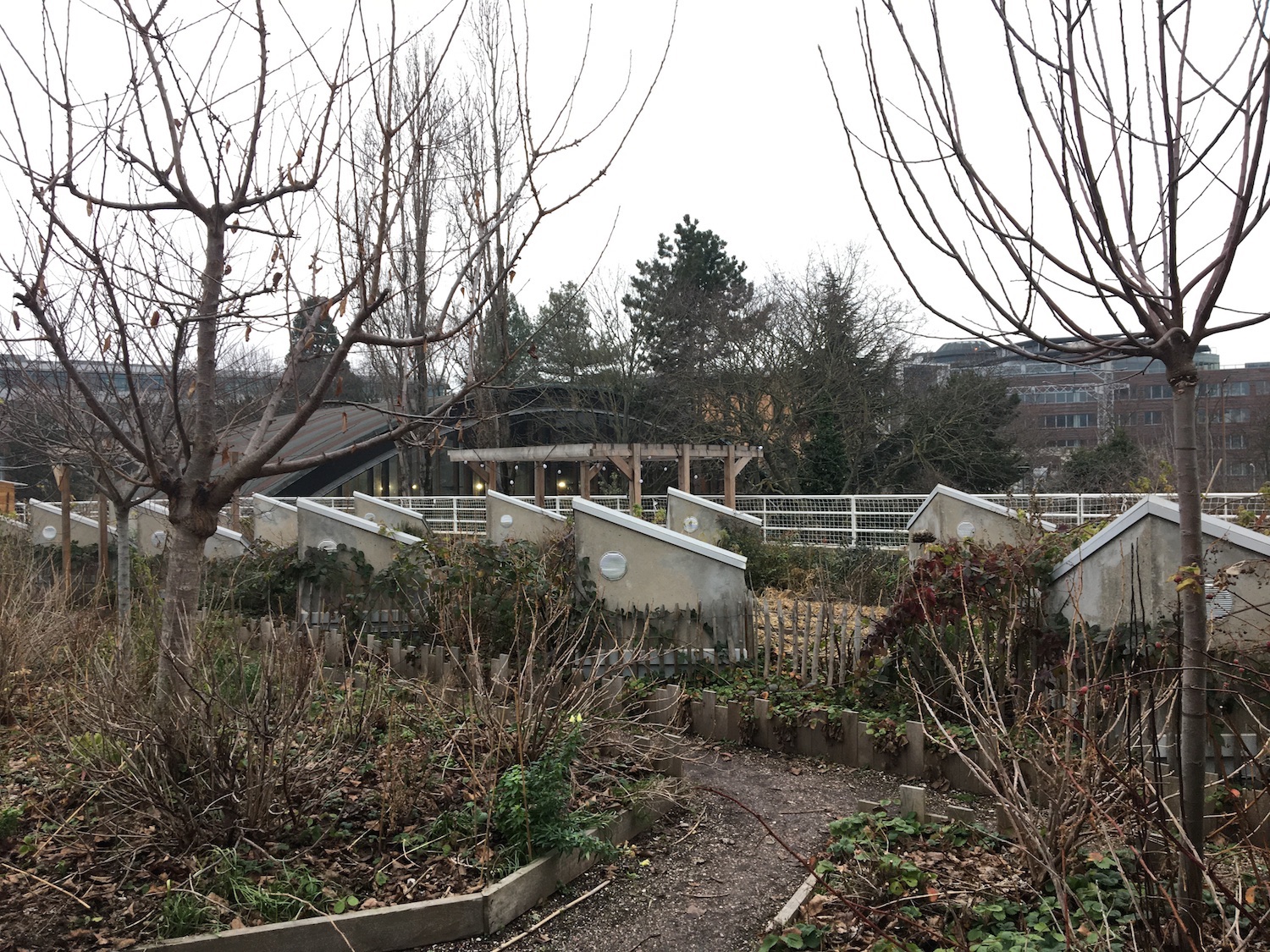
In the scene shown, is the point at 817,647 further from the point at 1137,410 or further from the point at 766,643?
the point at 1137,410

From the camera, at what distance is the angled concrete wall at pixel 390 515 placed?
37.7 ft

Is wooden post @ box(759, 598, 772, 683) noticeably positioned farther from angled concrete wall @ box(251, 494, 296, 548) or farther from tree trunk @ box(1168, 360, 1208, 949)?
angled concrete wall @ box(251, 494, 296, 548)

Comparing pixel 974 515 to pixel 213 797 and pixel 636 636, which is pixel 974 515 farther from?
pixel 213 797

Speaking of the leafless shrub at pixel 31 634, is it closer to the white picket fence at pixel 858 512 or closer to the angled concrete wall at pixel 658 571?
the angled concrete wall at pixel 658 571

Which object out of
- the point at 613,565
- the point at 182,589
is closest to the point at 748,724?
the point at 613,565

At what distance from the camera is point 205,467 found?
391cm

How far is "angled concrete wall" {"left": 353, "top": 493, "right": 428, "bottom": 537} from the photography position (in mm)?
11492

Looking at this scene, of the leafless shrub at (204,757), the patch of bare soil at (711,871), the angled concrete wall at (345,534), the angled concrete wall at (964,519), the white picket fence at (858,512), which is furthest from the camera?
the white picket fence at (858,512)

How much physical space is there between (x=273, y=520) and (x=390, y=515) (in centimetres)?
217

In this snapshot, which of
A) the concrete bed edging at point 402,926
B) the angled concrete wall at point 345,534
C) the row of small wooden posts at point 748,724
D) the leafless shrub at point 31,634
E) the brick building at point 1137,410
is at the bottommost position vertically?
the concrete bed edging at point 402,926

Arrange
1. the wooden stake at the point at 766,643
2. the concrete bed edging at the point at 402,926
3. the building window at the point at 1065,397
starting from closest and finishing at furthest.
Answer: the concrete bed edging at the point at 402,926
the wooden stake at the point at 766,643
the building window at the point at 1065,397

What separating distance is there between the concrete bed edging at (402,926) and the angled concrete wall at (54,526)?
10.8 m

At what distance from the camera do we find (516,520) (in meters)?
11.5

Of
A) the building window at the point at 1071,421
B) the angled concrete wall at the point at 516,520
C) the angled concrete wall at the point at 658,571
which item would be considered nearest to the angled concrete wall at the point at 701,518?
the angled concrete wall at the point at 516,520
